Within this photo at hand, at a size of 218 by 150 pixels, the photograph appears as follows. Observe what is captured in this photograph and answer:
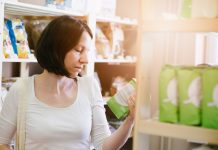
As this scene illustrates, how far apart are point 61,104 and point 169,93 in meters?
0.80

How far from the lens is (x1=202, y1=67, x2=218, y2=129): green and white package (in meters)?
0.97

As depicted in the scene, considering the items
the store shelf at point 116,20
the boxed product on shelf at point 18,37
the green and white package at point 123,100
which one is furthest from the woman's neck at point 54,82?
the store shelf at point 116,20

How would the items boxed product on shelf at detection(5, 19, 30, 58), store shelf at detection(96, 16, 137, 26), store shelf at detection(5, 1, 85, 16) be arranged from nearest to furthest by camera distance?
store shelf at detection(5, 1, 85, 16) → boxed product on shelf at detection(5, 19, 30, 58) → store shelf at detection(96, 16, 137, 26)

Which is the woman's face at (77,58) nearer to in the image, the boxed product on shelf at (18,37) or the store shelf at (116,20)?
the boxed product on shelf at (18,37)

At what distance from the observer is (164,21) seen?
100 centimetres

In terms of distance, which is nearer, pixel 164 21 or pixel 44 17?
pixel 164 21

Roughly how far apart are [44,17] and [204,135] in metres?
1.68

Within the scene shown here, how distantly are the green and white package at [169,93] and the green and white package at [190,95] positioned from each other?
0.02 meters

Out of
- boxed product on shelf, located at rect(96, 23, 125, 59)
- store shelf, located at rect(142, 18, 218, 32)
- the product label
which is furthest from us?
boxed product on shelf, located at rect(96, 23, 125, 59)

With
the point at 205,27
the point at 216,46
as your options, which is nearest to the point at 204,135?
the point at 205,27

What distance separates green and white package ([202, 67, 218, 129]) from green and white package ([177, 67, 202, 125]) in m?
0.02

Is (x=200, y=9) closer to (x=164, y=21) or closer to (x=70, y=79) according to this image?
(x=164, y=21)

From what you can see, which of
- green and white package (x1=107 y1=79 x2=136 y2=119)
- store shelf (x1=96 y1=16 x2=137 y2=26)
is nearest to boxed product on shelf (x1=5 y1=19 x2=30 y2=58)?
store shelf (x1=96 y1=16 x2=137 y2=26)

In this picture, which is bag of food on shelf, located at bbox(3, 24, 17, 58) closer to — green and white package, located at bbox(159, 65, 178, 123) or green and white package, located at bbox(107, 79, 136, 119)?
green and white package, located at bbox(107, 79, 136, 119)
